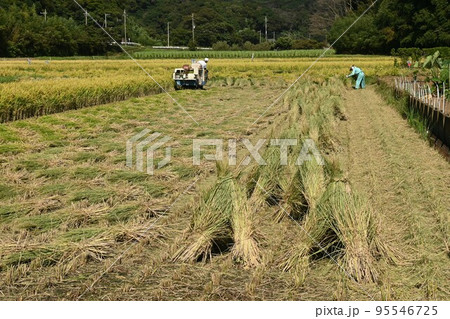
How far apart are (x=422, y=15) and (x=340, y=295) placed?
43.8 metres

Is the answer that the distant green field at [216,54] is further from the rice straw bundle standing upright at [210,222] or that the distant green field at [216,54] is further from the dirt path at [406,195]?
the rice straw bundle standing upright at [210,222]

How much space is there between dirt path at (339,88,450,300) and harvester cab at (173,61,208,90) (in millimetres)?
8331

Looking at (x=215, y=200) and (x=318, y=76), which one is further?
(x=318, y=76)

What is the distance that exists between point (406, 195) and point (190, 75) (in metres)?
13.2

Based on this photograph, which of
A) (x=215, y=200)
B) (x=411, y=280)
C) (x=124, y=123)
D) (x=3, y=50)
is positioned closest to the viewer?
(x=411, y=280)

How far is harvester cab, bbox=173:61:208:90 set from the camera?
17.6 m

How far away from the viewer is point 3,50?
49.2m

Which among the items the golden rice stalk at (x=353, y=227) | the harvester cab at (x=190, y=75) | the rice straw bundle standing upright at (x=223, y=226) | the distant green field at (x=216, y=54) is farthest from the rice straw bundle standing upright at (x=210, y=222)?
the distant green field at (x=216, y=54)

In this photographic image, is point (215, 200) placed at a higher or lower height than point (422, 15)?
lower

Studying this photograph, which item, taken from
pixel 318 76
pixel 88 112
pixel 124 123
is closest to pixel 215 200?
pixel 124 123

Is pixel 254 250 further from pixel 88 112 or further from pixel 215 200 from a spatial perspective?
pixel 88 112

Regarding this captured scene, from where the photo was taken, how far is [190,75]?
58.0 ft

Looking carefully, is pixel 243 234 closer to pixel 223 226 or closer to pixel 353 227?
pixel 223 226

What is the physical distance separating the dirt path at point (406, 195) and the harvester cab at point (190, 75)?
8331 mm
